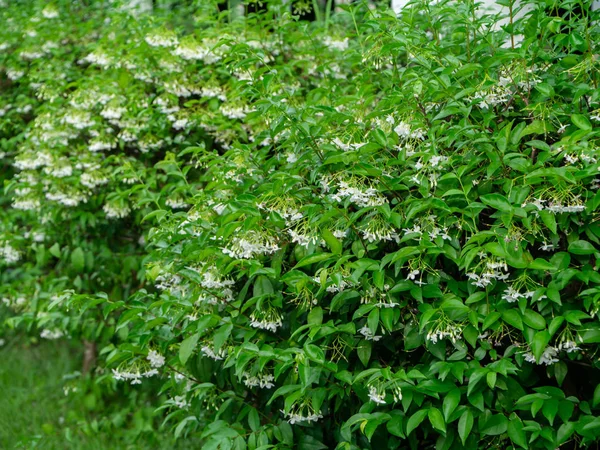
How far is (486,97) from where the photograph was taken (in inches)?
98.2

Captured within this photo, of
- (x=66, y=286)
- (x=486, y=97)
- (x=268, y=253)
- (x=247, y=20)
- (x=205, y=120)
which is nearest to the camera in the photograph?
(x=486, y=97)

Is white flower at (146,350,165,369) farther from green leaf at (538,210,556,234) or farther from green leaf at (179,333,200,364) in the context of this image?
green leaf at (538,210,556,234)

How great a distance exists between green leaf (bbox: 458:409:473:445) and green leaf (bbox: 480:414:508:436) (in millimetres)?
65

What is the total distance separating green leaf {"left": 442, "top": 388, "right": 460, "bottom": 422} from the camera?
218 centimetres

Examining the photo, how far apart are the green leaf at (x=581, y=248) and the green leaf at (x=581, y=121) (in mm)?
356

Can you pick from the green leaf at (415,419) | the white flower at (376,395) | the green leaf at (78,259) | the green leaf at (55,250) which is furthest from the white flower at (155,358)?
the green leaf at (55,250)

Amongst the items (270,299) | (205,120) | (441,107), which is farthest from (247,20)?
(270,299)

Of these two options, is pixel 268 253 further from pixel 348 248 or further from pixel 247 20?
pixel 247 20

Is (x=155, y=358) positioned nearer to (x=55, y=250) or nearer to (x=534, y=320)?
(x=534, y=320)

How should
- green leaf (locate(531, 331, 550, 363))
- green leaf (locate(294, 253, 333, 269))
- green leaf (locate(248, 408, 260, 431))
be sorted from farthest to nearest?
green leaf (locate(248, 408, 260, 431))
green leaf (locate(294, 253, 333, 269))
green leaf (locate(531, 331, 550, 363))

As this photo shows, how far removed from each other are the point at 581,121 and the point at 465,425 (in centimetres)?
102

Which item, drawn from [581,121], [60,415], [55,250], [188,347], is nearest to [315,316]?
[188,347]

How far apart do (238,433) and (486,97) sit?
4.86 feet

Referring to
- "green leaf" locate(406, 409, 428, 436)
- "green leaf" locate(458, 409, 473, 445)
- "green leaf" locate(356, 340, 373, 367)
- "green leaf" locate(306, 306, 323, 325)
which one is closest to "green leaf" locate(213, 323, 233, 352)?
"green leaf" locate(306, 306, 323, 325)
